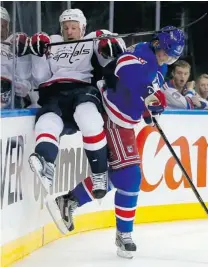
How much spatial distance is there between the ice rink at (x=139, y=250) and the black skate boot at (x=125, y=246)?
0.03 m

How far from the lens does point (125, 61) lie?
9.86ft

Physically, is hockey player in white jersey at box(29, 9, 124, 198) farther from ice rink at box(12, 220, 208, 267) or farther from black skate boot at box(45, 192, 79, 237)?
ice rink at box(12, 220, 208, 267)

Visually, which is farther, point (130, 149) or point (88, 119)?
point (130, 149)

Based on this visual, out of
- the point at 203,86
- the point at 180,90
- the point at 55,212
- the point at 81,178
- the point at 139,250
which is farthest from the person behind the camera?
the point at 203,86

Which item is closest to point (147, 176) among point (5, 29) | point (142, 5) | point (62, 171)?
point (62, 171)

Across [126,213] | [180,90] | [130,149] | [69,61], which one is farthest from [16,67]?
[180,90]

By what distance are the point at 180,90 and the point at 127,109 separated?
136 cm

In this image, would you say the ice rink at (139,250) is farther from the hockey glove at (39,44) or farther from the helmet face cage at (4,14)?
the helmet face cage at (4,14)

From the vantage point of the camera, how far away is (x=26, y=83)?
3258 millimetres

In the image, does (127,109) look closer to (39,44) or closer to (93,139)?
(93,139)

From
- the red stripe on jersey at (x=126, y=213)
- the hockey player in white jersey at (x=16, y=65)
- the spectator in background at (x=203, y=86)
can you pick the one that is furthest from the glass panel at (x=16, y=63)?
the spectator in background at (x=203, y=86)

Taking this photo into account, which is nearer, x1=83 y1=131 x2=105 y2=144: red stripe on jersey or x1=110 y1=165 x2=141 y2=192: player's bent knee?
x1=83 y1=131 x2=105 y2=144: red stripe on jersey

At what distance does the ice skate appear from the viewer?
2807 mm

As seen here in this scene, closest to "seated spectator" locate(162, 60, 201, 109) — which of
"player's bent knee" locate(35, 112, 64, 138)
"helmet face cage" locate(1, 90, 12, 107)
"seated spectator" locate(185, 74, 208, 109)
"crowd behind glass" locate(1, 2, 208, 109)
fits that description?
"seated spectator" locate(185, 74, 208, 109)
